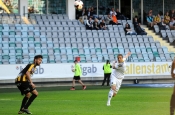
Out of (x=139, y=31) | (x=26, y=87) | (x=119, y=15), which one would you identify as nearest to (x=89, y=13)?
(x=119, y=15)

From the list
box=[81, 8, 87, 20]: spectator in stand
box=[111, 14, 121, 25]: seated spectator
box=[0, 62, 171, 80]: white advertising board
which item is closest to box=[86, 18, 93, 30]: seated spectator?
box=[81, 8, 87, 20]: spectator in stand

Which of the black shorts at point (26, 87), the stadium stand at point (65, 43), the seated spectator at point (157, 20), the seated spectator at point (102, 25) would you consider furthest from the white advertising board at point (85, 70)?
the black shorts at point (26, 87)

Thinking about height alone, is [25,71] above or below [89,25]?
below

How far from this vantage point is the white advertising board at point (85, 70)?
3847cm

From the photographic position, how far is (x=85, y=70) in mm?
40438

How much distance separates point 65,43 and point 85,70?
454 centimetres

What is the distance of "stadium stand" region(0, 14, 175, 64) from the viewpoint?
4188 cm

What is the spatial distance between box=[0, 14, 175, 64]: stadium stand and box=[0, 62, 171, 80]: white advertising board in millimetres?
1162

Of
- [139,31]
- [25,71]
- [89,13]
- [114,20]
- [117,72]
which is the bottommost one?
[117,72]

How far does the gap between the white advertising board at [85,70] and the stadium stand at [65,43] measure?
1162 millimetres

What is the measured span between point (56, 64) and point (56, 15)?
908cm

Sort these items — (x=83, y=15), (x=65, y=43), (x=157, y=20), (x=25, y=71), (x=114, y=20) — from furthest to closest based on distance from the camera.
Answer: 1. (x=157, y=20)
2. (x=114, y=20)
3. (x=83, y=15)
4. (x=65, y=43)
5. (x=25, y=71)

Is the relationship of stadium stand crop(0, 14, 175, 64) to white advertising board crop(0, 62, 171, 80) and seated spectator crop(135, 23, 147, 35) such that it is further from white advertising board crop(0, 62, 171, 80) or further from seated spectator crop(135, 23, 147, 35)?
Result: white advertising board crop(0, 62, 171, 80)

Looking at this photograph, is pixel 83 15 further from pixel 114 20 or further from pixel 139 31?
pixel 139 31
